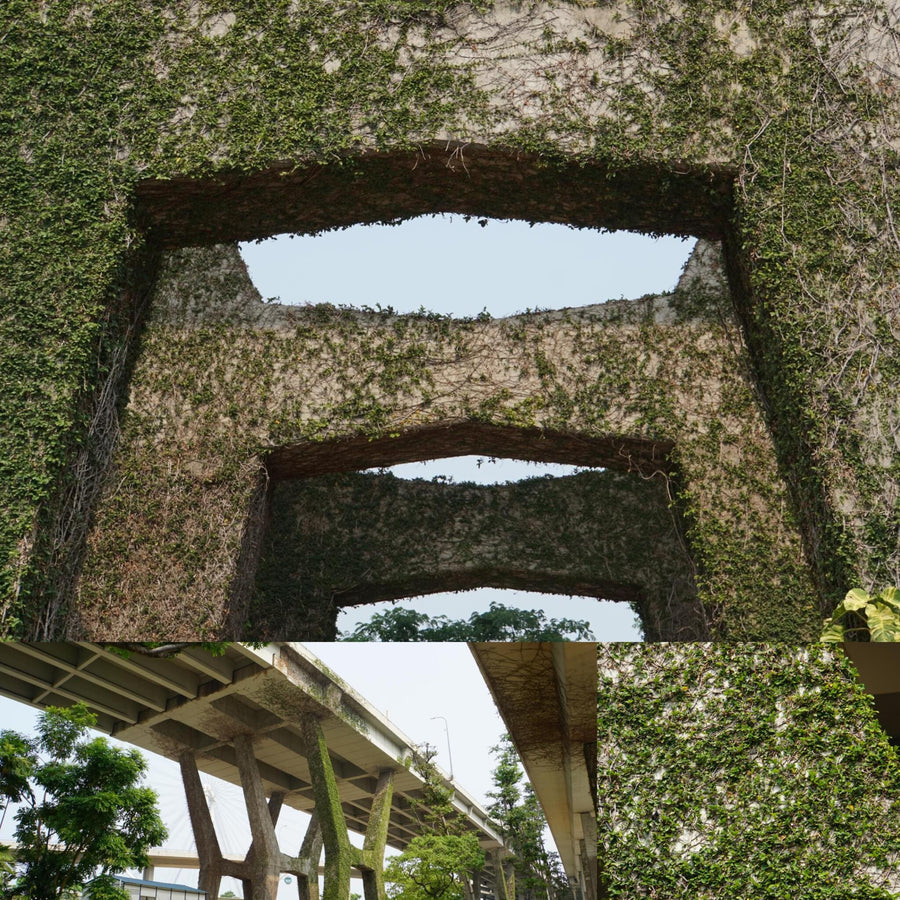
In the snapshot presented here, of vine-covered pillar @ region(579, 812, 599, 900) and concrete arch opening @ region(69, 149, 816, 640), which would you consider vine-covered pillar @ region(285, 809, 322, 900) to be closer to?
vine-covered pillar @ region(579, 812, 599, 900)

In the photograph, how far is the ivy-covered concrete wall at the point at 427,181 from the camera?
24.5 feet

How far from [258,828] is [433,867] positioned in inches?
26.9

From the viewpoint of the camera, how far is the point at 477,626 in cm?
1393

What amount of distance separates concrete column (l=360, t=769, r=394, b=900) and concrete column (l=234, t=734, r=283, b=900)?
1.13ft

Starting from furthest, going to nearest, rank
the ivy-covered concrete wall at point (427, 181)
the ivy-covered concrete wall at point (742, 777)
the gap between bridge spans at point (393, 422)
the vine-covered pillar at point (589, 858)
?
the gap between bridge spans at point (393, 422) → the ivy-covered concrete wall at point (427, 181) → the vine-covered pillar at point (589, 858) → the ivy-covered concrete wall at point (742, 777)

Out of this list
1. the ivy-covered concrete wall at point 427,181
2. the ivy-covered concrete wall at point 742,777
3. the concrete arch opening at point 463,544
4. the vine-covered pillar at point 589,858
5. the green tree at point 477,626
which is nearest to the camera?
the ivy-covered concrete wall at point 742,777

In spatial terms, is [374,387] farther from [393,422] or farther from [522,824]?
[522,824]

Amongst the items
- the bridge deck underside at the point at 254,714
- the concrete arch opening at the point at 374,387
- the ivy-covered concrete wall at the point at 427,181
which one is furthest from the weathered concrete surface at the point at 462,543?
the bridge deck underside at the point at 254,714

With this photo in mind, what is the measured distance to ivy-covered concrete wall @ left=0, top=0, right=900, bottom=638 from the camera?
748 centimetres

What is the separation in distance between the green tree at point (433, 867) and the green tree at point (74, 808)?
2.96 feet

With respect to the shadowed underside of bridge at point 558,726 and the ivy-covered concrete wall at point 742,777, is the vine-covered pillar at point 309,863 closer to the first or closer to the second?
the shadowed underside of bridge at point 558,726

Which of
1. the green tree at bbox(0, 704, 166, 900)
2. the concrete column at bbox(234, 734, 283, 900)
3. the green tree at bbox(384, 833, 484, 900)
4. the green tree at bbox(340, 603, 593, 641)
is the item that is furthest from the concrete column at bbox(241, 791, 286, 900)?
the green tree at bbox(340, 603, 593, 641)

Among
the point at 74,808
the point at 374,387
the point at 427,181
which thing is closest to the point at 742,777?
the point at 74,808

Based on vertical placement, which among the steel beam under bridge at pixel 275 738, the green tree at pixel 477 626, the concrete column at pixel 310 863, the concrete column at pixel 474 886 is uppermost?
the green tree at pixel 477 626
